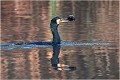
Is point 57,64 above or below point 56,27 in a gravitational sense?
below

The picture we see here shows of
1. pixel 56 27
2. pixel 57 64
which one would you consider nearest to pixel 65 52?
pixel 57 64

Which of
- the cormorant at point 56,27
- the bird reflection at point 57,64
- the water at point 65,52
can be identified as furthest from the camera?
the cormorant at point 56,27

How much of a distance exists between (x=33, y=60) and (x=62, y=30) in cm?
716

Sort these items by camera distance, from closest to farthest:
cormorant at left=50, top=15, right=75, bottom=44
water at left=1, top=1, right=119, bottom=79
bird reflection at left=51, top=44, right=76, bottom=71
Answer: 1. water at left=1, top=1, right=119, bottom=79
2. bird reflection at left=51, top=44, right=76, bottom=71
3. cormorant at left=50, top=15, right=75, bottom=44

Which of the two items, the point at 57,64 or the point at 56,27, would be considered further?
the point at 56,27

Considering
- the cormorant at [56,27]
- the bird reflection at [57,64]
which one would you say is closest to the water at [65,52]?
the bird reflection at [57,64]

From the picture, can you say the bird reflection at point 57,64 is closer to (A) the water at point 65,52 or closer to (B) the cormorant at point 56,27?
(A) the water at point 65,52

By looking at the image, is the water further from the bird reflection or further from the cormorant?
the cormorant

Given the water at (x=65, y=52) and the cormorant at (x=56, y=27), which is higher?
the cormorant at (x=56, y=27)

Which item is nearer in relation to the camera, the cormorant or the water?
the water

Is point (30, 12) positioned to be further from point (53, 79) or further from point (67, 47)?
point (53, 79)

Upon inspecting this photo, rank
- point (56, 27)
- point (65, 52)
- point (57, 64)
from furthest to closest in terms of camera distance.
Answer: point (56, 27) < point (65, 52) < point (57, 64)

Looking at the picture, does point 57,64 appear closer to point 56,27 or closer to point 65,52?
point 65,52

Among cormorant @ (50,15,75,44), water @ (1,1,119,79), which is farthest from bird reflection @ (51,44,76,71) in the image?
cormorant @ (50,15,75,44)
